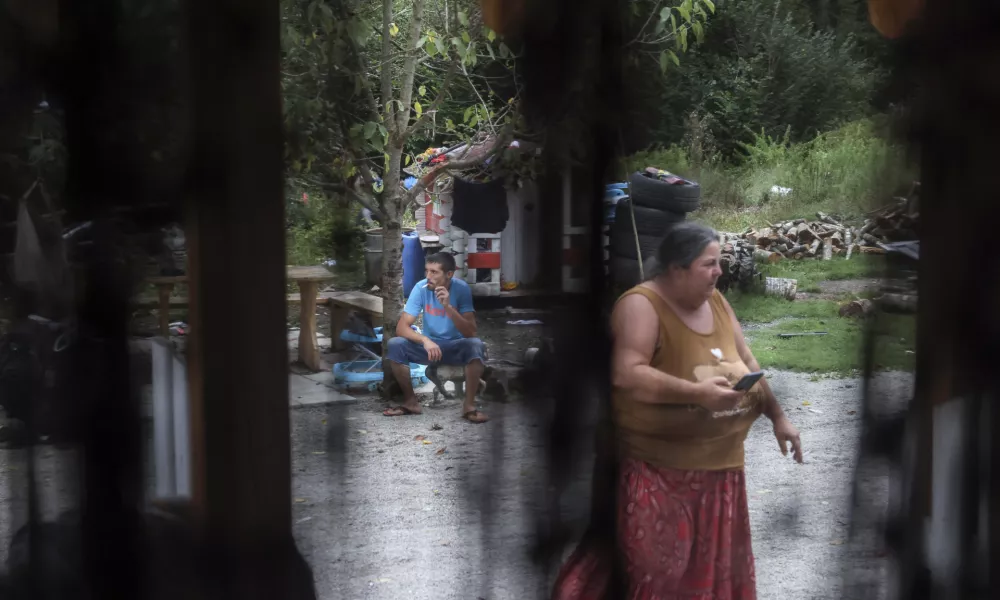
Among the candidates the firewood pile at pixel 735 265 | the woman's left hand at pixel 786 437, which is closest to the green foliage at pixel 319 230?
the firewood pile at pixel 735 265

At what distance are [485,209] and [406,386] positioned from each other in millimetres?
719

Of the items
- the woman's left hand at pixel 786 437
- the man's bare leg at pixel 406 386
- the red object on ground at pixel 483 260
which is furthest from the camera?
the woman's left hand at pixel 786 437

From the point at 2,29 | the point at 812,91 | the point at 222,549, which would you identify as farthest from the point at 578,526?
the point at 812,91

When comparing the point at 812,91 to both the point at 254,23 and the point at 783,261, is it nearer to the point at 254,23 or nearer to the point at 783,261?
the point at 254,23

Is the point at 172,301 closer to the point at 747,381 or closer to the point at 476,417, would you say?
the point at 476,417

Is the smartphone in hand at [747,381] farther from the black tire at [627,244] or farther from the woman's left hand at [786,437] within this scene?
the black tire at [627,244]

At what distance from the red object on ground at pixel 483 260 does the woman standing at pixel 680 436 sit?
0.09 m

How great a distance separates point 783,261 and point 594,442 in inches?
237

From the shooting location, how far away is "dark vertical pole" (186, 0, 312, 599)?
580mm

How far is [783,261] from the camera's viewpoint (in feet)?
21.1

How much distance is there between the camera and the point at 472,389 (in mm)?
749

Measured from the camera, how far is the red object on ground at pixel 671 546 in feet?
2.30

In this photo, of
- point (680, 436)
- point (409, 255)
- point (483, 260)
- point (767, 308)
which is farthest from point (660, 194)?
point (767, 308)

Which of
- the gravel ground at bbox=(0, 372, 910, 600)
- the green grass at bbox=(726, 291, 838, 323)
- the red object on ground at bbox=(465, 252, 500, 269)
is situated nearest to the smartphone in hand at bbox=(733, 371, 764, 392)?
the green grass at bbox=(726, 291, 838, 323)
